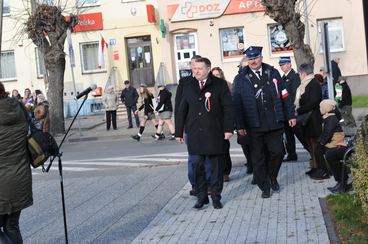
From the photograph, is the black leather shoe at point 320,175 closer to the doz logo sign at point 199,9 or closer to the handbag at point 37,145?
the handbag at point 37,145

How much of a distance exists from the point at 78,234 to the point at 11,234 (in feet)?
6.14

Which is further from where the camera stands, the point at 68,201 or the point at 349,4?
the point at 349,4

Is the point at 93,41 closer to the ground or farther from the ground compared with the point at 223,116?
farther from the ground

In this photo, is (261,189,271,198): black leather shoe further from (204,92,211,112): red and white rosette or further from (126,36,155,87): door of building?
(126,36,155,87): door of building

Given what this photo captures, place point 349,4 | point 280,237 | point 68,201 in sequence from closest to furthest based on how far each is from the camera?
point 280,237 < point 68,201 < point 349,4

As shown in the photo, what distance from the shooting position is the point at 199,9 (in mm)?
31938

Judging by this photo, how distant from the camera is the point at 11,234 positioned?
5.92m

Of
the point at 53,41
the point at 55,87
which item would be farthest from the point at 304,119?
the point at 55,87

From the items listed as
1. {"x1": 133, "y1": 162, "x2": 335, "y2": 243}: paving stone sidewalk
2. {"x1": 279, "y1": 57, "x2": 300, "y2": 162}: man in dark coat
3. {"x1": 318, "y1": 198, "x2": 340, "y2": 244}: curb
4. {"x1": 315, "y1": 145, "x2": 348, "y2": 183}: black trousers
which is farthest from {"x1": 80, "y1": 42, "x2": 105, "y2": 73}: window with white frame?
{"x1": 318, "y1": 198, "x2": 340, "y2": 244}: curb

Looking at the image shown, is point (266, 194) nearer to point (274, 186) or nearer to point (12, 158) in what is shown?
point (274, 186)

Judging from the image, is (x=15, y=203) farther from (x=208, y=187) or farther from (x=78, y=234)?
(x=208, y=187)

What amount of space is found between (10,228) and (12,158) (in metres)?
0.69

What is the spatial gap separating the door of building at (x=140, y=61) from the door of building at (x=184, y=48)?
1723 mm

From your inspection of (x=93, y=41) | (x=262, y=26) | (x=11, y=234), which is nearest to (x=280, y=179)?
(x=11, y=234)
